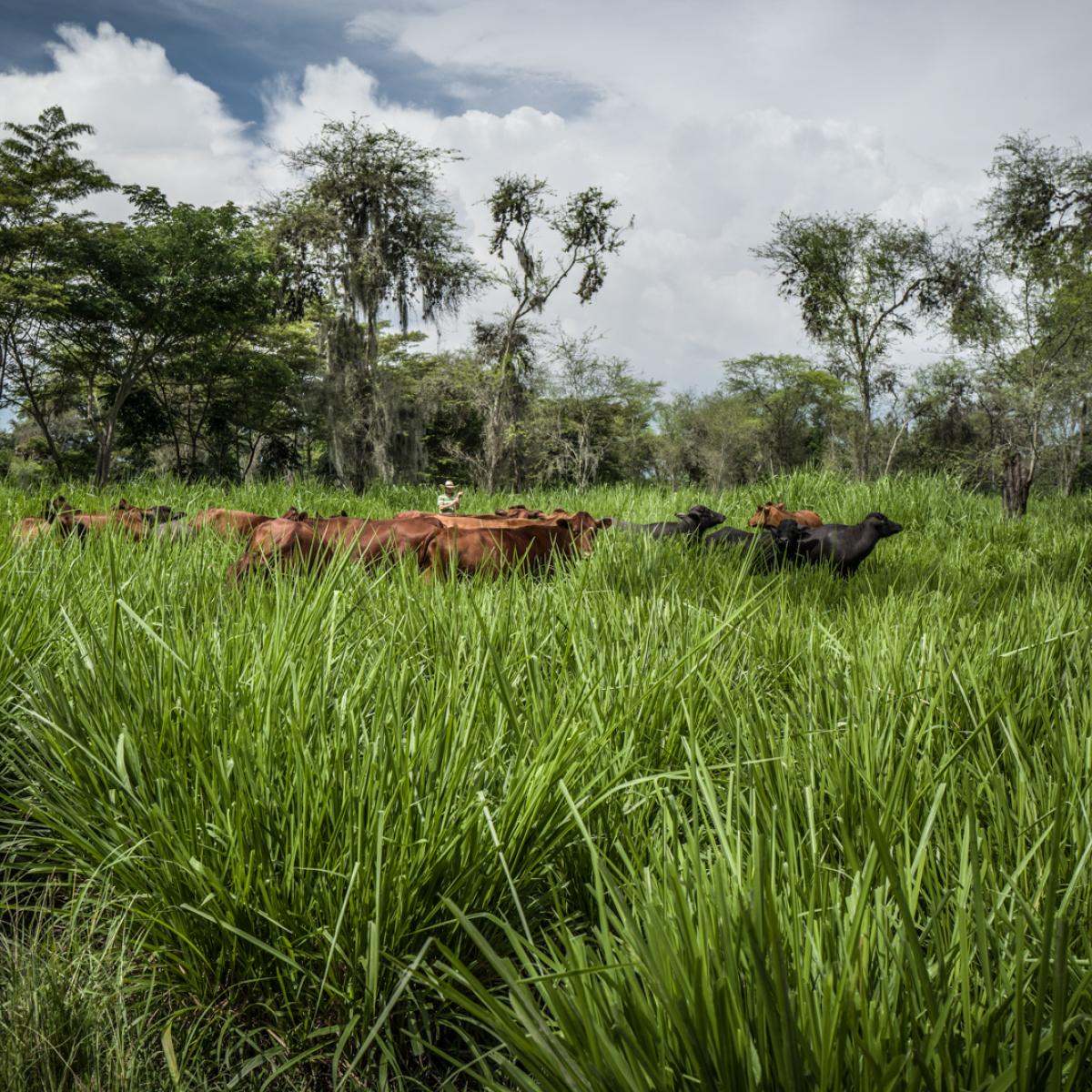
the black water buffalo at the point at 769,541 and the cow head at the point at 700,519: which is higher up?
the cow head at the point at 700,519

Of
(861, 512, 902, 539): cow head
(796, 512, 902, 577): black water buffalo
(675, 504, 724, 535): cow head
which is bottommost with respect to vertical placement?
(796, 512, 902, 577): black water buffalo

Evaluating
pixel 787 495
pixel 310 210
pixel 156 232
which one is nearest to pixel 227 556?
pixel 787 495

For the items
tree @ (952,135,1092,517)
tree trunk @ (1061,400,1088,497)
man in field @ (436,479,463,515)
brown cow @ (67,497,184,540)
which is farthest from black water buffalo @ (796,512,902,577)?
tree trunk @ (1061,400,1088,497)

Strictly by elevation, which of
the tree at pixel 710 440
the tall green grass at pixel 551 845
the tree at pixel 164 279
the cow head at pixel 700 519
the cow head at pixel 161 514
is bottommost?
the tall green grass at pixel 551 845

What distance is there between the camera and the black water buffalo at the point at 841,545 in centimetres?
322

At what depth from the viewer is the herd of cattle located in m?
2.67

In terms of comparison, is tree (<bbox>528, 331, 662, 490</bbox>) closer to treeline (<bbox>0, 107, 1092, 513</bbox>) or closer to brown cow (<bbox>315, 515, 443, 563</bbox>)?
treeline (<bbox>0, 107, 1092, 513</bbox>)

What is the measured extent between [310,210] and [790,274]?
1572cm

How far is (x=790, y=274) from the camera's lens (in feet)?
84.7

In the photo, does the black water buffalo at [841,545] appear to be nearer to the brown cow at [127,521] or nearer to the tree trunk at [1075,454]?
the brown cow at [127,521]

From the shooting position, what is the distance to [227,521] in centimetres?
298

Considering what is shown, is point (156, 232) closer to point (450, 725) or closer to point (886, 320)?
point (450, 725)

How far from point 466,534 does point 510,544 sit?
7.5 inches

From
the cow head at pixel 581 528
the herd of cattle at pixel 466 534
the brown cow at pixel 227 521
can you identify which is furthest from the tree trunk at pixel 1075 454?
the brown cow at pixel 227 521
